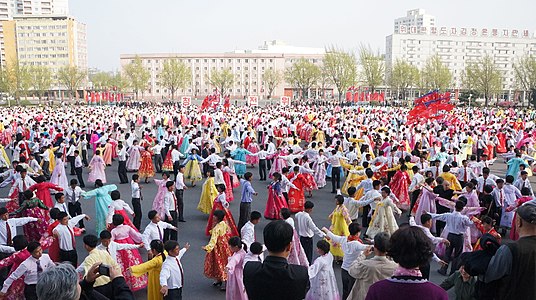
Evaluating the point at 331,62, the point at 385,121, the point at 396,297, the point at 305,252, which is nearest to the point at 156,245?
the point at 305,252

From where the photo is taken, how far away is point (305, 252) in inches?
259

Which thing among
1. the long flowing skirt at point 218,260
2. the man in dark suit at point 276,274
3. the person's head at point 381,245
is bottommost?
the long flowing skirt at point 218,260

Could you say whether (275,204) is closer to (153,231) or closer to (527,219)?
(153,231)

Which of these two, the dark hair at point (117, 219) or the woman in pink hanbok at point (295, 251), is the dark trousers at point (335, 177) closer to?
the woman in pink hanbok at point (295, 251)

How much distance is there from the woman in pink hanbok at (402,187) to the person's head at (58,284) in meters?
8.03

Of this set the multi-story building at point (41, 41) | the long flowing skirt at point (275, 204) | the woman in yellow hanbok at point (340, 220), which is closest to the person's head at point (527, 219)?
the woman in yellow hanbok at point (340, 220)

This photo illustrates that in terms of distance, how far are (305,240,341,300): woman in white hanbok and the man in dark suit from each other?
2221mm

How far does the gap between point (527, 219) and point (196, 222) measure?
7.02 m

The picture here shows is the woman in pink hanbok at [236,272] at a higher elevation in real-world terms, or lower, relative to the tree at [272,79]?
lower

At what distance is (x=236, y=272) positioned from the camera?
5.05 m

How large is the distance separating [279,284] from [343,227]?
4.23 metres

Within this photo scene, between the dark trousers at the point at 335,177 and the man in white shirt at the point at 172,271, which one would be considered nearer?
the man in white shirt at the point at 172,271

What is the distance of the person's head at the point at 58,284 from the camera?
2258 millimetres

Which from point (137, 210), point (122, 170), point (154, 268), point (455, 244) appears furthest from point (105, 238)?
point (122, 170)
